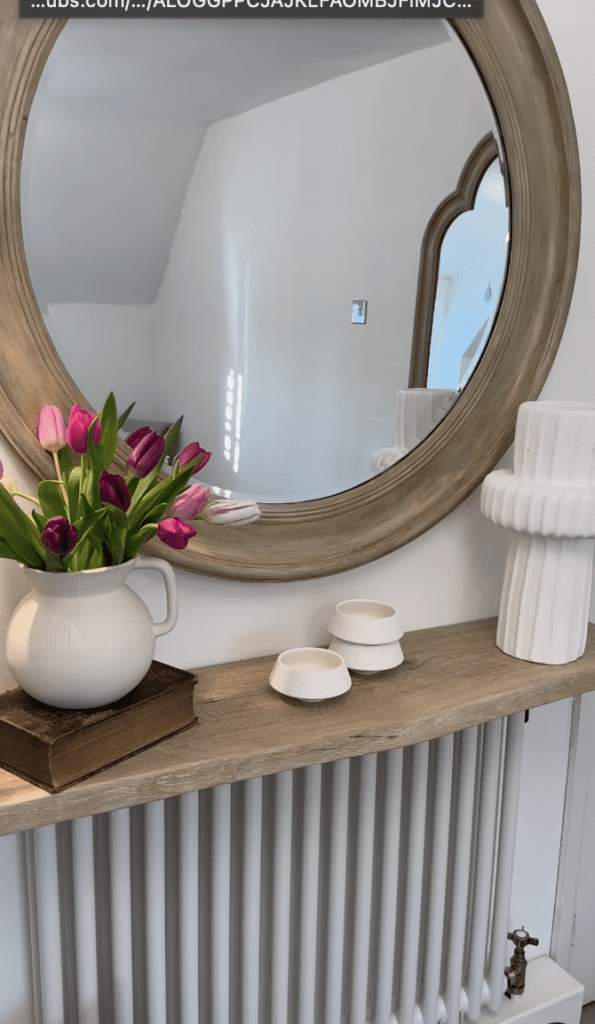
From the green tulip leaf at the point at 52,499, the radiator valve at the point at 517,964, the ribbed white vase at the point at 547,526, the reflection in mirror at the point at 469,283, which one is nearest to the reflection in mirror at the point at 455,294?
the reflection in mirror at the point at 469,283

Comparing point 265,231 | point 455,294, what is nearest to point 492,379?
point 455,294

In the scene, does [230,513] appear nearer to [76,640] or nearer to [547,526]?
[76,640]

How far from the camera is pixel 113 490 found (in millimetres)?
807

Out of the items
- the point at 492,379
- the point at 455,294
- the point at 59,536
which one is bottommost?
the point at 59,536

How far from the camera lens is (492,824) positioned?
134 centimetres

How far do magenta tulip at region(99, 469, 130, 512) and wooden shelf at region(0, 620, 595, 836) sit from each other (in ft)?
0.85

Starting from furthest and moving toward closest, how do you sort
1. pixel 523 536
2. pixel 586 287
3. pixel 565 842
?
pixel 565 842 < pixel 586 287 < pixel 523 536

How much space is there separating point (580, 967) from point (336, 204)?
140 centimetres

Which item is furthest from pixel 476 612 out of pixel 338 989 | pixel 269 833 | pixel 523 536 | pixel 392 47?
pixel 392 47

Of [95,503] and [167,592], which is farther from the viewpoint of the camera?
[167,592]

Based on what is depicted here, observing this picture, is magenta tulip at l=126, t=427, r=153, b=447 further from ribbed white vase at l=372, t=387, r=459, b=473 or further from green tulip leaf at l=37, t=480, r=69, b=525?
ribbed white vase at l=372, t=387, r=459, b=473

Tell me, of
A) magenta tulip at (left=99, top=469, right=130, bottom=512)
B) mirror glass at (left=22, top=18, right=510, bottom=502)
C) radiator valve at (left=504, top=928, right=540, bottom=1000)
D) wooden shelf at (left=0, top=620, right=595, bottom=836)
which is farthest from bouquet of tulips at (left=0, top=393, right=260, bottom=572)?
radiator valve at (left=504, top=928, right=540, bottom=1000)

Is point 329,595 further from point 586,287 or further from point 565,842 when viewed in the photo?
point 565,842

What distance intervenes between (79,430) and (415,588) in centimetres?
58
